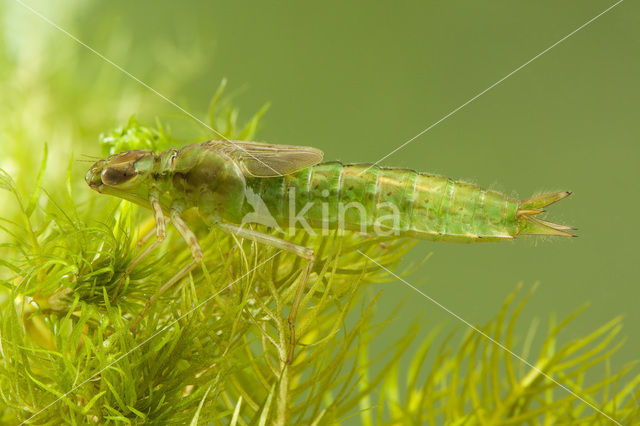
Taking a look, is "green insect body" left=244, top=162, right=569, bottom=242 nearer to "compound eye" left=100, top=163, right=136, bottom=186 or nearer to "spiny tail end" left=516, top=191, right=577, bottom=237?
"spiny tail end" left=516, top=191, right=577, bottom=237

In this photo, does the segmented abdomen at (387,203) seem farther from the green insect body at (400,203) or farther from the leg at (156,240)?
the leg at (156,240)

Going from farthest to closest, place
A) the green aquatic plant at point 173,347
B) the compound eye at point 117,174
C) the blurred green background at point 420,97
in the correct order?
the blurred green background at point 420,97 < the compound eye at point 117,174 < the green aquatic plant at point 173,347

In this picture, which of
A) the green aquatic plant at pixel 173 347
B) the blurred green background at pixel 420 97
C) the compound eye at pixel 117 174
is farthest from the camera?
the blurred green background at pixel 420 97

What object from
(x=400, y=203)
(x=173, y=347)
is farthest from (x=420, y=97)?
(x=173, y=347)

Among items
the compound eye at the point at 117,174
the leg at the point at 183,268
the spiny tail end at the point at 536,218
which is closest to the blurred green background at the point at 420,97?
the spiny tail end at the point at 536,218

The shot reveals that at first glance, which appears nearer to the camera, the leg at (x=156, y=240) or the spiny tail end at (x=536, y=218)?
the leg at (x=156, y=240)

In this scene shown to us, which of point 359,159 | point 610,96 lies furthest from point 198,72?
point 610,96

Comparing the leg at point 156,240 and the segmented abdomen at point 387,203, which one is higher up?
the segmented abdomen at point 387,203

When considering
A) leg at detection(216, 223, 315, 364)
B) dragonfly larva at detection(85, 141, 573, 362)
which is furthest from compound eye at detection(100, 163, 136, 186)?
leg at detection(216, 223, 315, 364)
